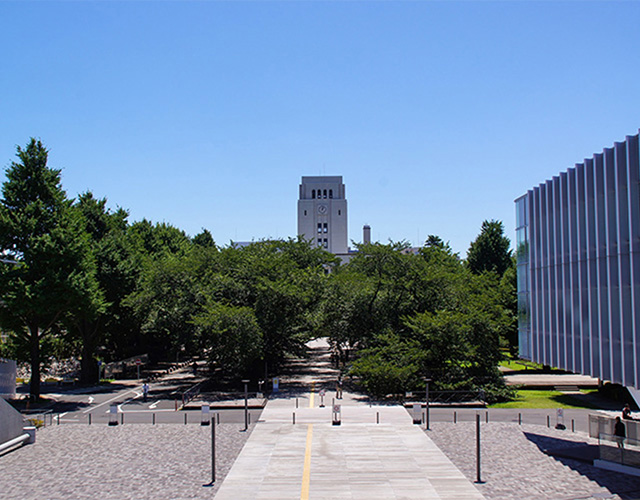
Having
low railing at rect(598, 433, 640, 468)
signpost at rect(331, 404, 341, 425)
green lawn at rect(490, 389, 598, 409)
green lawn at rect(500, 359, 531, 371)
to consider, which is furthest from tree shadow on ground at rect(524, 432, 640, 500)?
green lawn at rect(500, 359, 531, 371)

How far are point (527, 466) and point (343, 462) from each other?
7.42m

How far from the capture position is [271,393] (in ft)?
129

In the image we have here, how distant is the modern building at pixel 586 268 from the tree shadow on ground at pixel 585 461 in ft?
11.3

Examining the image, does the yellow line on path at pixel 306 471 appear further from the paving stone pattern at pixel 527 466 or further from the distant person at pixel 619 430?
the distant person at pixel 619 430

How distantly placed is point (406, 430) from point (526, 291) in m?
10.3

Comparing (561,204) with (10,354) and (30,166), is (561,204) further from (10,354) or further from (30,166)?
(10,354)

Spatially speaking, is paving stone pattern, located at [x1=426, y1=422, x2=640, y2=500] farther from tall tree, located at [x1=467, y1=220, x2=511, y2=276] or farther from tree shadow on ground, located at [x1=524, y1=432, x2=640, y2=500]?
tall tree, located at [x1=467, y1=220, x2=511, y2=276]

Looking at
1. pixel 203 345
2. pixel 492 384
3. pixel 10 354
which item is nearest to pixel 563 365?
pixel 492 384

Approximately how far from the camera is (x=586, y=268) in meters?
24.4

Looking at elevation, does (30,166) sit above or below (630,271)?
above

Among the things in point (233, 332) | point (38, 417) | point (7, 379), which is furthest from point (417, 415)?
point (7, 379)

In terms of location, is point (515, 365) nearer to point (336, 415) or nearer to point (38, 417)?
point (336, 415)

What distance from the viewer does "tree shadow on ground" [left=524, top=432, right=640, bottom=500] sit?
19844mm

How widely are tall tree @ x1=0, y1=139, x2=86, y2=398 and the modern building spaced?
28.5 m
